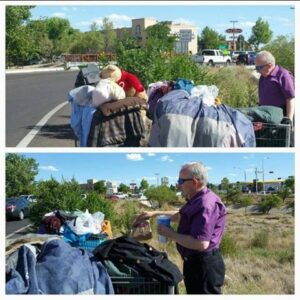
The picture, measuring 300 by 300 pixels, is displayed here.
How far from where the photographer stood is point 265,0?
4109mm

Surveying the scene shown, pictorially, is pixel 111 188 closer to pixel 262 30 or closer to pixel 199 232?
pixel 199 232

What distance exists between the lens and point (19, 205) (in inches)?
316

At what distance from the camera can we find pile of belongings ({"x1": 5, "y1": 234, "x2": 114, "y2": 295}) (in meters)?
3.91

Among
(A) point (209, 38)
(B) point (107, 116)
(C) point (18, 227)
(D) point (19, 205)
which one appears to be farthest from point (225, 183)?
(A) point (209, 38)

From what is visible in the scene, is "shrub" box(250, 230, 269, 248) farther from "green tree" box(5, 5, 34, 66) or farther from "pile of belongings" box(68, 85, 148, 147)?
"green tree" box(5, 5, 34, 66)

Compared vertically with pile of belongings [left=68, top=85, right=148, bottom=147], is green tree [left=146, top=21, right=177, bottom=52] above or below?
above

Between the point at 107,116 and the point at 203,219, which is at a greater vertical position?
the point at 107,116

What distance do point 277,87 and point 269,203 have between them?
2484mm

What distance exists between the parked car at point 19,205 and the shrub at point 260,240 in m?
3.16

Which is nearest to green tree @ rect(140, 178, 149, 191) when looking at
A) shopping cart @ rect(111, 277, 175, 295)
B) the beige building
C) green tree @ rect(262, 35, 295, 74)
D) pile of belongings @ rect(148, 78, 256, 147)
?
pile of belongings @ rect(148, 78, 256, 147)

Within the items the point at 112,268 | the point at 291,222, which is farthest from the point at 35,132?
the point at 112,268

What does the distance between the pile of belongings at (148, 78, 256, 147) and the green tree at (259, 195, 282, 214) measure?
2.68 metres

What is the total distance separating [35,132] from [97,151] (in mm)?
4541
